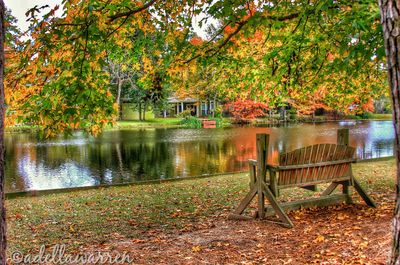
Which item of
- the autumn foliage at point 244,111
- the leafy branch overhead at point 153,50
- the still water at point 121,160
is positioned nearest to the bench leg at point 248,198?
the leafy branch overhead at point 153,50

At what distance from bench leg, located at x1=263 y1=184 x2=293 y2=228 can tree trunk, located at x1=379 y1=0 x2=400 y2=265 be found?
364 centimetres

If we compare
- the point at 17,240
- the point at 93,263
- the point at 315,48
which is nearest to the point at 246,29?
the point at 315,48

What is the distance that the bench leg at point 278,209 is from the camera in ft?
19.4

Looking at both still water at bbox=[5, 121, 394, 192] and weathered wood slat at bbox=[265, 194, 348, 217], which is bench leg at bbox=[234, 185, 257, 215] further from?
still water at bbox=[5, 121, 394, 192]

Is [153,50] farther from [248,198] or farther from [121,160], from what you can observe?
[121,160]

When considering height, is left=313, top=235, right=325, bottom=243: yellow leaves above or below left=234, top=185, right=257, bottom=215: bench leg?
below

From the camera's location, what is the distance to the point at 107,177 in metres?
14.8

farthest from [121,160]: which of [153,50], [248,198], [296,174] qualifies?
[296,174]

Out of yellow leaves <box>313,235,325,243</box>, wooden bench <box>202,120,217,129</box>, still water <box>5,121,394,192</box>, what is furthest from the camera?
wooden bench <box>202,120,217,129</box>

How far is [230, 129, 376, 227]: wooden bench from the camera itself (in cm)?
619

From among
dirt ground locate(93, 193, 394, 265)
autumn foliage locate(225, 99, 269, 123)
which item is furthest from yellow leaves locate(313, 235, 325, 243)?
autumn foliage locate(225, 99, 269, 123)

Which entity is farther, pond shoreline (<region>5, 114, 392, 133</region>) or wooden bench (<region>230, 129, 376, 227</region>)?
pond shoreline (<region>5, 114, 392, 133</region>)

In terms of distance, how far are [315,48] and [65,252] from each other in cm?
673

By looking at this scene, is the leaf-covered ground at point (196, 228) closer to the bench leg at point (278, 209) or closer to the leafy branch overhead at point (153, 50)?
the bench leg at point (278, 209)
